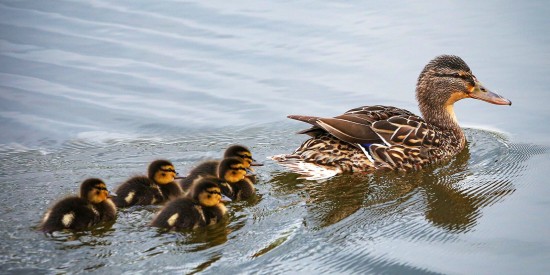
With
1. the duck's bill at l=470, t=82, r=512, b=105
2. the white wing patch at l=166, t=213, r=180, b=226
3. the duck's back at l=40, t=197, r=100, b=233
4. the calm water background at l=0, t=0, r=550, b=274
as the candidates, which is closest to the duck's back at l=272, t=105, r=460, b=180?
the calm water background at l=0, t=0, r=550, b=274

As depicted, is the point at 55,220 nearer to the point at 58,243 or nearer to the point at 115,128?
the point at 58,243

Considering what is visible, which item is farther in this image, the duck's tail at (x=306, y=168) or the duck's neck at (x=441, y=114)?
the duck's neck at (x=441, y=114)

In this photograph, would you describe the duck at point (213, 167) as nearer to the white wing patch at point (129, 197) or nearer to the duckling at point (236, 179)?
the duckling at point (236, 179)

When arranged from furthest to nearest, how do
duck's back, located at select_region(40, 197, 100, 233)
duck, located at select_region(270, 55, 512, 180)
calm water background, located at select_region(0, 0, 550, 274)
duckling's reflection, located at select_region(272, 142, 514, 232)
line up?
duck, located at select_region(270, 55, 512, 180), duckling's reflection, located at select_region(272, 142, 514, 232), duck's back, located at select_region(40, 197, 100, 233), calm water background, located at select_region(0, 0, 550, 274)

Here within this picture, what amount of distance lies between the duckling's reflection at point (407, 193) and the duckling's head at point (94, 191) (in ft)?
3.69

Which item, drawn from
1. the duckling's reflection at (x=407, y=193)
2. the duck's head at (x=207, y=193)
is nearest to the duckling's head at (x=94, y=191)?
the duck's head at (x=207, y=193)

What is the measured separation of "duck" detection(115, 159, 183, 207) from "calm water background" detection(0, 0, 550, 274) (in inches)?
3.6

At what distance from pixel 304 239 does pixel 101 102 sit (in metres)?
3.09

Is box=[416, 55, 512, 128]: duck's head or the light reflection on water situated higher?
box=[416, 55, 512, 128]: duck's head

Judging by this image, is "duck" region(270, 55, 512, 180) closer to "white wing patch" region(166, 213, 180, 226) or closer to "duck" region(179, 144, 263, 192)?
"duck" region(179, 144, 263, 192)

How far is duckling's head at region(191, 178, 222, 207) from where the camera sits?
5484 mm

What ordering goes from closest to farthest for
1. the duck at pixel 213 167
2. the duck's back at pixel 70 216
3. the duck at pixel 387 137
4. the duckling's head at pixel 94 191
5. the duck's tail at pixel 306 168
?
the duck's back at pixel 70 216, the duckling's head at pixel 94 191, the duck at pixel 213 167, the duck's tail at pixel 306 168, the duck at pixel 387 137

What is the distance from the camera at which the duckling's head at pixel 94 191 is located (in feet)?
17.9

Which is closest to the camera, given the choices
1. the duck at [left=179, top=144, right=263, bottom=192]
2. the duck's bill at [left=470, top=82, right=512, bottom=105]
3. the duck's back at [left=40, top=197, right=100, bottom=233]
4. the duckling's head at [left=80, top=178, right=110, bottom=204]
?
the duck's back at [left=40, top=197, right=100, bottom=233]
